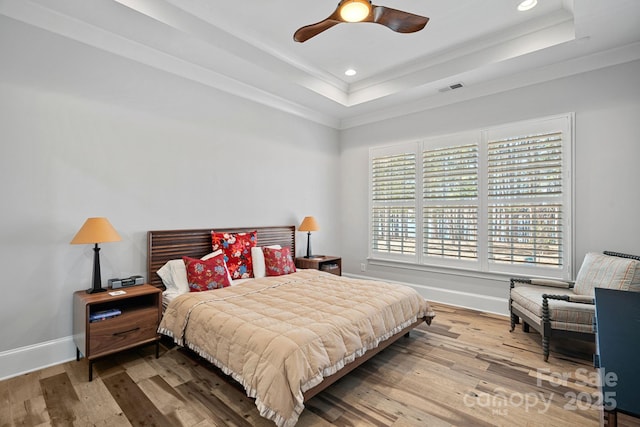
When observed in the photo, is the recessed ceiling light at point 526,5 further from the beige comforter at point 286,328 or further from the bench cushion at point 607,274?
the beige comforter at point 286,328

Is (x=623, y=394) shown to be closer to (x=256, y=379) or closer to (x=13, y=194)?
(x=256, y=379)

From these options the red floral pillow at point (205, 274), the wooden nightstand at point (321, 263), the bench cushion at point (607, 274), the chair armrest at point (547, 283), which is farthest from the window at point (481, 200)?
the red floral pillow at point (205, 274)

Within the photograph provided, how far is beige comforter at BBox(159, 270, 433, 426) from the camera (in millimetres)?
1831

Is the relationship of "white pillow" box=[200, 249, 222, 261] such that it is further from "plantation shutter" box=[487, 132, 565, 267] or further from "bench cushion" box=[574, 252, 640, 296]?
"bench cushion" box=[574, 252, 640, 296]

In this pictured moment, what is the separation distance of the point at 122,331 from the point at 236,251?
1.44m

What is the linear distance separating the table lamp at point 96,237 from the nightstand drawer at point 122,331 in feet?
1.24

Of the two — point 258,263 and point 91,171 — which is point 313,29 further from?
point 258,263

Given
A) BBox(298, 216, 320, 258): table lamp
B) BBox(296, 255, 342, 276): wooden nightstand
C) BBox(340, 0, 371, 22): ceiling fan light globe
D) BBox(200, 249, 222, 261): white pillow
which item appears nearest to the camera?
BBox(340, 0, 371, 22): ceiling fan light globe

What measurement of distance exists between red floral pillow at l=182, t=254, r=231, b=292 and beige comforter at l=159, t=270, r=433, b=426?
134mm

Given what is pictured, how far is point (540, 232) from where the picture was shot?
3662 mm

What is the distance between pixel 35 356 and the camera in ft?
8.56

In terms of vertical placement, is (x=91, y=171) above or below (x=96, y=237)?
above

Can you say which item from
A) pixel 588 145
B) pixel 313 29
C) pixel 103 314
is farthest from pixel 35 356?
pixel 588 145

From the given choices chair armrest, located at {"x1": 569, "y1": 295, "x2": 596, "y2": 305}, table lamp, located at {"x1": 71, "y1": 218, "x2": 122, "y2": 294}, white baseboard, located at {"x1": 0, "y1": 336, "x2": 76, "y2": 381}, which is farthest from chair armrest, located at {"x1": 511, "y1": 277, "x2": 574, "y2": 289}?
white baseboard, located at {"x1": 0, "y1": 336, "x2": 76, "y2": 381}
